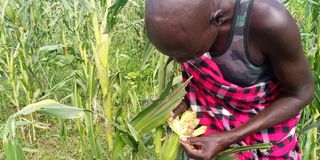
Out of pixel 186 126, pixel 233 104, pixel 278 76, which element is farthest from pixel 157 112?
pixel 278 76

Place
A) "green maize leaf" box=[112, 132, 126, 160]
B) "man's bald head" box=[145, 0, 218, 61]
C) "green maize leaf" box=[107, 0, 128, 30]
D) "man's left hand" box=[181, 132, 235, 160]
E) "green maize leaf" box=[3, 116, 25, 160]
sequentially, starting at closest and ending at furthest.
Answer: "man's bald head" box=[145, 0, 218, 61] → "green maize leaf" box=[3, 116, 25, 160] → "man's left hand" box=[181, 132, 235, 160] → "green maize leaf" box=[112, 132, 126, 160] → "green maize leaf" box=[107, 0, 128, 30]

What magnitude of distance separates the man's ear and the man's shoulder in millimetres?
70

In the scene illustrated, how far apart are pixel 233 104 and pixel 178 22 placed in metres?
0.37

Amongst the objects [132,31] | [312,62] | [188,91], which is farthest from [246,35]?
[132,31]

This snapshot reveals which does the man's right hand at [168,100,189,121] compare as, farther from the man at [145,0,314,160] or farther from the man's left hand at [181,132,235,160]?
the man's left hand at [181,132,235,160]

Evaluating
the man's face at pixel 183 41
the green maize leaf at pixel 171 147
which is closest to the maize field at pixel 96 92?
the green maize leaf at pixel 171 147

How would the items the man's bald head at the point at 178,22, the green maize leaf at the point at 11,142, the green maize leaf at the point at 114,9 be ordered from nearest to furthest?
1. the man's bald head at the point at 178,22
2. the green maize leaf at the point at 11,142
3. the green maize leaf at the point at 114,9

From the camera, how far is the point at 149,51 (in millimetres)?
1301

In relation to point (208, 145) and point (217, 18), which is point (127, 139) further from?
point (217, 18)

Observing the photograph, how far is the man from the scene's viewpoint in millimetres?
864

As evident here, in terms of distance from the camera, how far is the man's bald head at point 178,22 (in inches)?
32.9

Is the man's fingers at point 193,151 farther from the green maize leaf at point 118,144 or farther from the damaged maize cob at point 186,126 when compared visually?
the green maize leaf at point 118,144

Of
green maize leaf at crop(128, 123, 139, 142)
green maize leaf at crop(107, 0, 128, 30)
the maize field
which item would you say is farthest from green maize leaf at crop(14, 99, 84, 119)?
green maize leaf at crop(107, 0, 128, 30)

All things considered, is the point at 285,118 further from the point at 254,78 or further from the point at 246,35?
the point at 246,35
